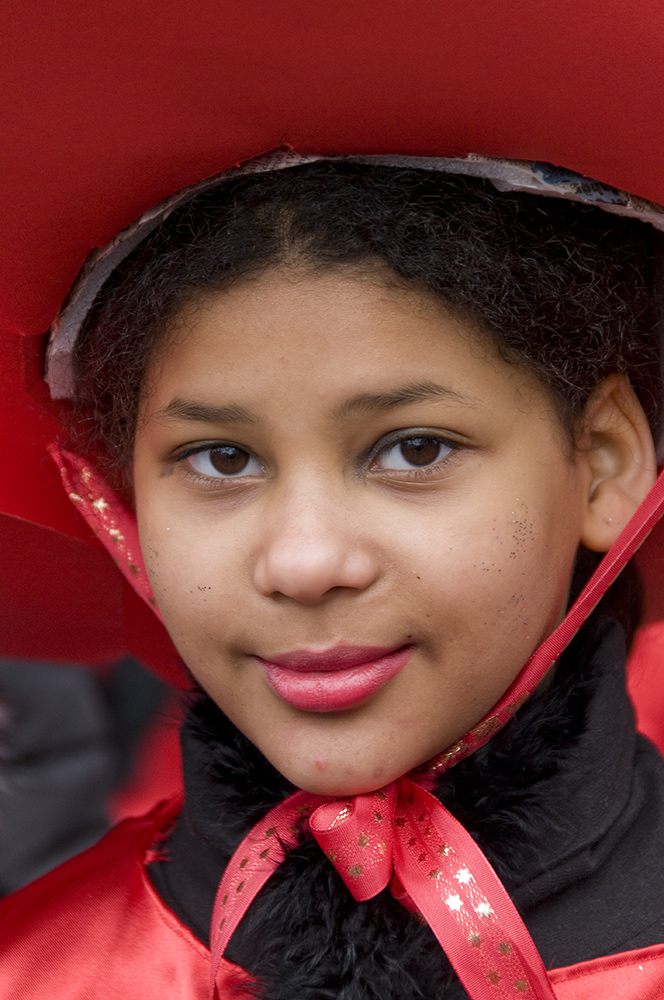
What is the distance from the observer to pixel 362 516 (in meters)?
1.01

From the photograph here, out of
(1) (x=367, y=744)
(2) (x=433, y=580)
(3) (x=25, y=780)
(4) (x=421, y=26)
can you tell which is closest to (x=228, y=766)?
(1) (x=367, y=744)

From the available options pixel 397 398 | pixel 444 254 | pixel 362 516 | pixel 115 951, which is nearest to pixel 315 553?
pixel 362 516

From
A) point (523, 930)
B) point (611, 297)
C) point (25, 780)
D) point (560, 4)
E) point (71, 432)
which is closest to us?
point (560, 4)

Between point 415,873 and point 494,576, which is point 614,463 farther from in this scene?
point 415,873

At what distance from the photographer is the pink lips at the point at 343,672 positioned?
1043 mm

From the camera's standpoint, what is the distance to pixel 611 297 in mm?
1134

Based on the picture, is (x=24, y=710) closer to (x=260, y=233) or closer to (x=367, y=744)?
(x=367, y=744)

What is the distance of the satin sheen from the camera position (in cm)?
107

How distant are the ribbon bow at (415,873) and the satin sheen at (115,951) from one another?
0.09 meters

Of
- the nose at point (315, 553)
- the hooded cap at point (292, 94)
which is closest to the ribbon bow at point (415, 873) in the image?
the nose at point (315, 553)

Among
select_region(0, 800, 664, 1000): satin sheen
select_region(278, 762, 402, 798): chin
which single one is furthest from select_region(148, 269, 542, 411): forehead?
select_region(0, 800, 664, 1000): satin sheen

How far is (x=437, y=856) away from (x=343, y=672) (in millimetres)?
208

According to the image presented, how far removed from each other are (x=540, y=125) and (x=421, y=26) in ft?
0.49

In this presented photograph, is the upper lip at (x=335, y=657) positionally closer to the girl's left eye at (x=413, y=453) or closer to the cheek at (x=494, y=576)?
the cheek at (x=494, y=576)
